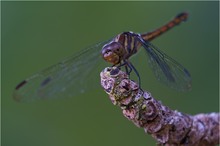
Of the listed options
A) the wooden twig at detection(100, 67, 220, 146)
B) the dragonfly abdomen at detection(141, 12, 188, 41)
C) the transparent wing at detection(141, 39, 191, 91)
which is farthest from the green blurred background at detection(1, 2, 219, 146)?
the wooden twig at detection(100, 67, 220, 146)

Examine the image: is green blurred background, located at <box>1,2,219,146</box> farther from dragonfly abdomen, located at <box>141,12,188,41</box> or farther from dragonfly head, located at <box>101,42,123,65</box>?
dragonfly head, located at <box>101,42,123,65</box>

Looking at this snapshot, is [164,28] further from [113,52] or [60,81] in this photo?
[113,52]

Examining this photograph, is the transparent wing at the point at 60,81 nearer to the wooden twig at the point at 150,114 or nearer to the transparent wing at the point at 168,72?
the transparent wing at the point at 168,72

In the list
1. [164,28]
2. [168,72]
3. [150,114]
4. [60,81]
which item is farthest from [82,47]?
[150,114]

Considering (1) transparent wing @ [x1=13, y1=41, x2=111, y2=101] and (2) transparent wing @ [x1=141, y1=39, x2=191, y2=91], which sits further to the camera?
(1) transparent wing @ [x1=13, y1=41, x2=111, y2=101]

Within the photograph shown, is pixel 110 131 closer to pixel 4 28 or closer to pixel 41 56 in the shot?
pixel 41 56

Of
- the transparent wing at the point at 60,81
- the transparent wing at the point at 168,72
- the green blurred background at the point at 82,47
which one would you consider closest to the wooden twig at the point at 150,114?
the transparent wing at the point at 168,72

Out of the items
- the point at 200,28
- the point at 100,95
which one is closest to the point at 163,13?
the point at 200,28
